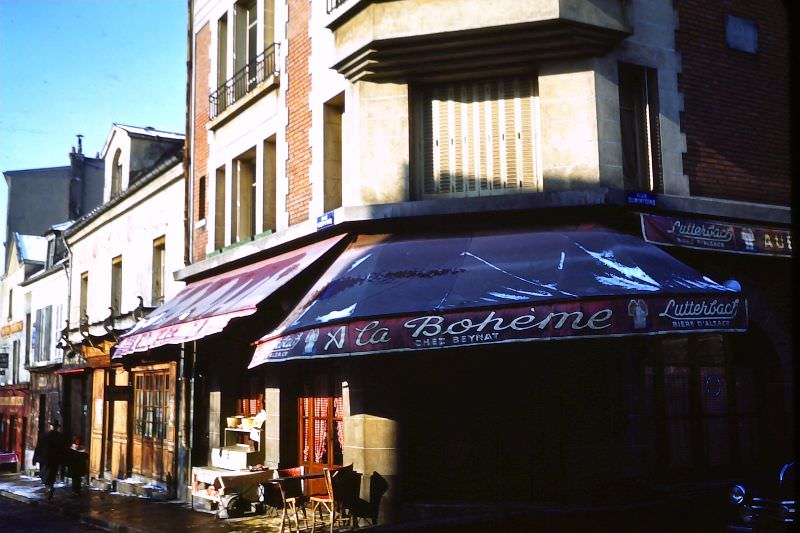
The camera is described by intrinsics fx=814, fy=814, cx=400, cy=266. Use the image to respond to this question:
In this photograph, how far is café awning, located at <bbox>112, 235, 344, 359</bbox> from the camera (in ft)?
38.7

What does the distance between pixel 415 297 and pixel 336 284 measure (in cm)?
A: 143

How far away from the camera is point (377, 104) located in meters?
11.8

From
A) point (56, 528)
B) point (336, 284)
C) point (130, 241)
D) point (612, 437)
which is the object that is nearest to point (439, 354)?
point (336, 284)

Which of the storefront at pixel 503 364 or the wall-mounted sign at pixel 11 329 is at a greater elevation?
the wall-mounted sign at pixel 11 329

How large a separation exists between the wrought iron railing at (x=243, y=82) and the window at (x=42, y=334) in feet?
51.7

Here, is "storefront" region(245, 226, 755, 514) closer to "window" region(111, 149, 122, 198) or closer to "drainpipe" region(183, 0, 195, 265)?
"drainpipe" region(183, 0, 195, 265)

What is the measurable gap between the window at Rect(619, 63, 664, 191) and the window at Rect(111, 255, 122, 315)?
1501 centimetres

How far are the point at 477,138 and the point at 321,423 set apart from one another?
5.04 metres

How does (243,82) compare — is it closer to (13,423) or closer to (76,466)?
(76,466)

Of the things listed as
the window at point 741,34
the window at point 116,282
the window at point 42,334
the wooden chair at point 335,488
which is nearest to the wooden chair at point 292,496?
the wooden chair at point 335,488

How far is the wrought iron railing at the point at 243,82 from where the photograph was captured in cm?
1498

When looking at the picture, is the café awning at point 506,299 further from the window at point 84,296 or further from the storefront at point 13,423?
the storefront at point 13,423

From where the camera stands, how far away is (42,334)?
30.0 meters

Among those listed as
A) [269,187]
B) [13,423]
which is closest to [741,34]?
[269,187]
